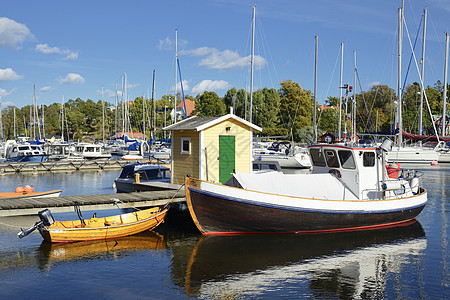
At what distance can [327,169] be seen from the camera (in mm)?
19641

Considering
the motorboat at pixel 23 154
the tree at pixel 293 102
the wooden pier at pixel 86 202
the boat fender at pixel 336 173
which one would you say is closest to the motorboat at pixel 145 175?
the wooden pier at pixel 86 202

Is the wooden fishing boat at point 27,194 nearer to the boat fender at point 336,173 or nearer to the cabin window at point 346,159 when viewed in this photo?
the boat fender at point 336,173

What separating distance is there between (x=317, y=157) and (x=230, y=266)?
797 cm

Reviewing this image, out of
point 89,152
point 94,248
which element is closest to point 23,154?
point 89,152

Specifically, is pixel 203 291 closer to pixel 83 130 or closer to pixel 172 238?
pixel 172 238

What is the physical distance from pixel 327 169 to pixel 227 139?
4.77 metres

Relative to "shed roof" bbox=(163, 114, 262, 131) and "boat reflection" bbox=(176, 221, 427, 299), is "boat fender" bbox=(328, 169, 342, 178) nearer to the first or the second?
"boat reflection" bbox=(176, 221, 427, 299)

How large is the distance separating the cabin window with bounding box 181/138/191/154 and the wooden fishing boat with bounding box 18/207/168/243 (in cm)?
327

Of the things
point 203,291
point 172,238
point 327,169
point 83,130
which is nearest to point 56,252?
point 172,238

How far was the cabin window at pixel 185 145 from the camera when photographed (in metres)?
20.3

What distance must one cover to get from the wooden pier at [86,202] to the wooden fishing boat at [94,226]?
46cm

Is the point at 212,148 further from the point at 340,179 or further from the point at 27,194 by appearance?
the point at 27,194

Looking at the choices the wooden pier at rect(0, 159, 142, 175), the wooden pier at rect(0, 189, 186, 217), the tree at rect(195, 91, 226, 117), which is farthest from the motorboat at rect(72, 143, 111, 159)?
the wooden pier at rect(0, 189, 186, 217)

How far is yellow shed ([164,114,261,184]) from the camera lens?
19.6m
